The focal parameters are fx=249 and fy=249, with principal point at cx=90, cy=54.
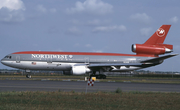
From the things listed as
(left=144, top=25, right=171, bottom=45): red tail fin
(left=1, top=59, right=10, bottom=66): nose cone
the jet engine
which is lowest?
the jet engine

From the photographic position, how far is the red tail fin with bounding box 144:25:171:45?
45.4 m

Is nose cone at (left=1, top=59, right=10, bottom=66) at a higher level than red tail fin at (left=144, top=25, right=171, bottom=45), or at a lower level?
lower

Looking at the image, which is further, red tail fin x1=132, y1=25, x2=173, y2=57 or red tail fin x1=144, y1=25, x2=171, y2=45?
red tail fin x1=144, y1=25, x2=171, y2=45

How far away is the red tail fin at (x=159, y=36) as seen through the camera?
4544 centimetres

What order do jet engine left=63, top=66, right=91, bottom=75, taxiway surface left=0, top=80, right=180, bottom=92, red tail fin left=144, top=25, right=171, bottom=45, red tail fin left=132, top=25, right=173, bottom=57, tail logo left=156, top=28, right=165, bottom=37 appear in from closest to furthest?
taxiway surface left=0, top=80, right=180, bottom=92 < jet engine left=63, top=66, right=91, bottom=75 < red tail fin left=132, top=25, right=173, bottom=57 < red tail fin left=144, top=25, right=171, bottom=45 < tail logo left=156, top=28, right=165, bottom=37

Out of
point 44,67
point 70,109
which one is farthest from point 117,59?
point 70,109

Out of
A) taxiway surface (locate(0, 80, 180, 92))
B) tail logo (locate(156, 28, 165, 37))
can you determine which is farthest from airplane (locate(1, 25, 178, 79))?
taxiway surface (locate(0, 80, 180, 92))

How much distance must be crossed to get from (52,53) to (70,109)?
32996mm

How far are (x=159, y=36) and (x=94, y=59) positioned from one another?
12.7 m

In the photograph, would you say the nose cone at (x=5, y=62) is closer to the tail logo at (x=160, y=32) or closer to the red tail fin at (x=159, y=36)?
the red tail fin at (x=159, y=36)

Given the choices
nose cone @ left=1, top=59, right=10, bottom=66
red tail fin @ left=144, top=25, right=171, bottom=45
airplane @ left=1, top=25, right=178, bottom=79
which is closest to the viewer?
airplane @ left=1, top=25, right=178, bottom=79

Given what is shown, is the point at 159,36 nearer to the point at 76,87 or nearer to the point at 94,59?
the point at 94,59

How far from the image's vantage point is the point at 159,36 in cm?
4550

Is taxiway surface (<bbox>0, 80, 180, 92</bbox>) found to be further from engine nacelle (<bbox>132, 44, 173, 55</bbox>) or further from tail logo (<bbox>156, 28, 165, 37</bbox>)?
tail logo (<bbox>156, 28, 165, 37</bbox>)
